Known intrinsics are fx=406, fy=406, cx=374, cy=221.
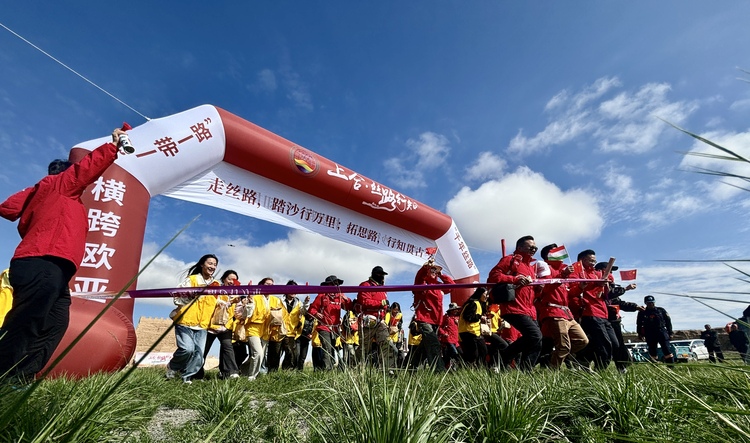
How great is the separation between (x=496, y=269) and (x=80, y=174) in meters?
4.36

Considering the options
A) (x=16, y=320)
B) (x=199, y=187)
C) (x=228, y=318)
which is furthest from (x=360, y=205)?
(x=16, y=320)

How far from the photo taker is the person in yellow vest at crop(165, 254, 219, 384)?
479 centimetres

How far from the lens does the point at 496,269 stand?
16.8 feet

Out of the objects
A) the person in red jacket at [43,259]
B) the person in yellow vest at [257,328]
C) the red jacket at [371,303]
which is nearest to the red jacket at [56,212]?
the person in red jacket at [43,259]

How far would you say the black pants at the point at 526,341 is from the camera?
15.5ft

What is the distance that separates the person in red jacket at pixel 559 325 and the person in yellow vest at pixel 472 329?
1174mm

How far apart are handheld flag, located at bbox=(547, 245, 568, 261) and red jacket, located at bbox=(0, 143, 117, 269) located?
17.8ft

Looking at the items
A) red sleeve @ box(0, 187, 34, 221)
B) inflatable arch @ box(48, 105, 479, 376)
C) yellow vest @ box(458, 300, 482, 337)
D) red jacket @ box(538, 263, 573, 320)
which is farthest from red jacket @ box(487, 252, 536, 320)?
red sleeve @ box(0, 187, 34, 221)

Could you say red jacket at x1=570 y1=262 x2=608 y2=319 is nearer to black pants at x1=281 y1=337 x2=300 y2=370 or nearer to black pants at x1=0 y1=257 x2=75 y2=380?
black pants at x1=281 y1=337 x2=300 y2=370

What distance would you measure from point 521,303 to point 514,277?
1.30 ft

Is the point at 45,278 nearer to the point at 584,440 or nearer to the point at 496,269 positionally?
the point at 584,440

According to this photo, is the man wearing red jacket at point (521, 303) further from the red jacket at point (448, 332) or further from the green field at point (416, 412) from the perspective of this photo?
the red jacket at point (448, 332)

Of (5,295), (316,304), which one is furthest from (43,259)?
(316,304)

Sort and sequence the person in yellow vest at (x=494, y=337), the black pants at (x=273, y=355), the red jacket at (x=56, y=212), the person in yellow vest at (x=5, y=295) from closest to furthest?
the red jacket at (x=56, y=212) → the person in yellow vest at (x=5, y=295) → the black pants at (x=273, y=355) → the person in yellow vest at (x=494, y=337)
